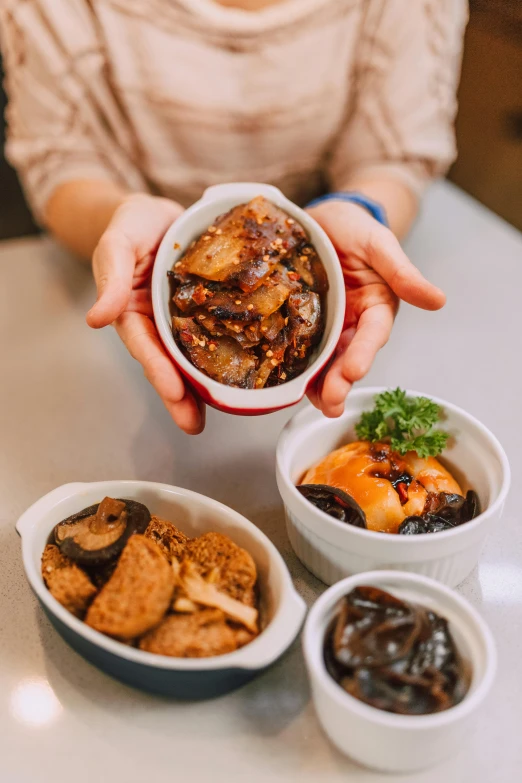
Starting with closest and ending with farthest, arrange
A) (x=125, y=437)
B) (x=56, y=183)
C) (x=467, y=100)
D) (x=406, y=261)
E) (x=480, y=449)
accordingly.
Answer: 1. (x=480, y=449)
2. (x=406, y=261)
3. (x=125, y=437)
4. (x=56, y=183)
5. (x=467, y=100)

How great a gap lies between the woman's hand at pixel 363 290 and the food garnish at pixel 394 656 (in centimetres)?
38

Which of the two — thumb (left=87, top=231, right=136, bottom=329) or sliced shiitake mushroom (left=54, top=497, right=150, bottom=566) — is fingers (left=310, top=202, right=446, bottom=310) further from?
sliced shiitake mushroom (left=54, top=497, right=150, bottom=566)

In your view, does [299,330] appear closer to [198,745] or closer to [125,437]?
[125,437]

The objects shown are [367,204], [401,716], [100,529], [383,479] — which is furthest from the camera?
[367,204]

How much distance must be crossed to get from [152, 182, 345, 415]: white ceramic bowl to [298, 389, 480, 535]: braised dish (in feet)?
0.51

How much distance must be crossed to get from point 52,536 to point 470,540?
2.09ft

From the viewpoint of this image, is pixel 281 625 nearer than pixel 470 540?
Yes

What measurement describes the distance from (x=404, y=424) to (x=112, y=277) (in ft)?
1.93

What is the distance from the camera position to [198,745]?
0.88 meters

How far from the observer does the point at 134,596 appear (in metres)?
0.85

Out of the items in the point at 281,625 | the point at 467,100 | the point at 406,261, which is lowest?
the point at 467,100

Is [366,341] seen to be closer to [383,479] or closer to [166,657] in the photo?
[383,479]

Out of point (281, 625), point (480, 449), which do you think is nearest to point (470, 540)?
point (480, 449)

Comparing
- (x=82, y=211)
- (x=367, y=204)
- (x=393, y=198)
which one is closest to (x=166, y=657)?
(x=367, y=204)
